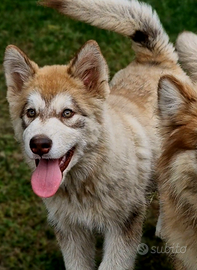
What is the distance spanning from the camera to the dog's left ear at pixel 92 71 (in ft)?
11.7

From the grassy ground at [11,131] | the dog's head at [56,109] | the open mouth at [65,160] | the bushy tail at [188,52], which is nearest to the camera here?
the dog's head at [56,109]

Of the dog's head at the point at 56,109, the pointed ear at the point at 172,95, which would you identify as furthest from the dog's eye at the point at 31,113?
the pointed ear at the point at 172,95

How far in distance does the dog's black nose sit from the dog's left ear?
62cm

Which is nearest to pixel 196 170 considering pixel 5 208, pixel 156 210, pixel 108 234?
pixel 108 234

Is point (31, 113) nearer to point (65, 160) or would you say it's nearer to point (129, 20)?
point (65, 160)

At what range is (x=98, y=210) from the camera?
3.65 meters

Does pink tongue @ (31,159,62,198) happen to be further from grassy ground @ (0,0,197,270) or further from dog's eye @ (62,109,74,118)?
grassy ground @ (0,0,197,270)

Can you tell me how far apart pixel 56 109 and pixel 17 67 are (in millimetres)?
554

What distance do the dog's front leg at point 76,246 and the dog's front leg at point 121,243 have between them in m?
Result: 0.17

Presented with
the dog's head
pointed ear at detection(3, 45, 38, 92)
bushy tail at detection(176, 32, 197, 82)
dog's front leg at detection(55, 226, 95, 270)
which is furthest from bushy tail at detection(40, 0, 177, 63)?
dog's front leg at detection(55, 226, 95, 270)

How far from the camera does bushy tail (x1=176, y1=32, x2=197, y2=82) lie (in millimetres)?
4391

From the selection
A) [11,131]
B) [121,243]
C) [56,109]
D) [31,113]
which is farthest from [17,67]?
[11,131]

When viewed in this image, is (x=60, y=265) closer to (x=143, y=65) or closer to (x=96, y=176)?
(x=96, y=176)

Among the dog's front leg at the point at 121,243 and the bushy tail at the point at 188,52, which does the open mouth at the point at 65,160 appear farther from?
the bushy tail at the point at 188,52
